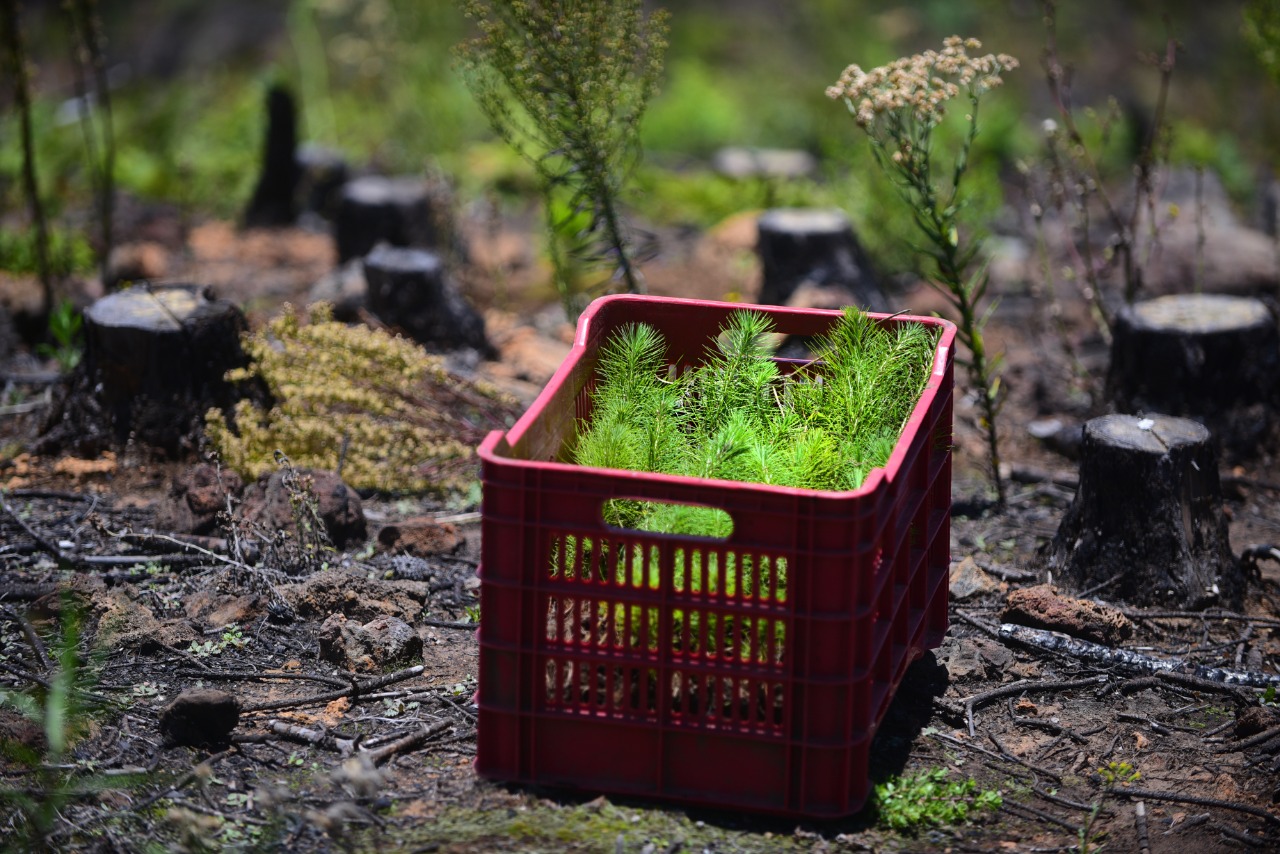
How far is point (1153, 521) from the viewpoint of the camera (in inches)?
175

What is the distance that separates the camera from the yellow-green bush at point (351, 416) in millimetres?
5094

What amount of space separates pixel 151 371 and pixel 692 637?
2.96 m

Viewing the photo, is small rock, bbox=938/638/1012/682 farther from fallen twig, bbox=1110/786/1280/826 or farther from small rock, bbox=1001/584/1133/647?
fallen twig, bbox=1110/786/1280/826

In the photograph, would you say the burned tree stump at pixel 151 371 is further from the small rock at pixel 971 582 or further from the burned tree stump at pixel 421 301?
the small rock at pixel 971 582

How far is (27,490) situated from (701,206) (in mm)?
5330

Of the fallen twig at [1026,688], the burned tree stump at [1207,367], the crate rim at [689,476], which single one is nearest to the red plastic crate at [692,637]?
the crate rim at [689,476]

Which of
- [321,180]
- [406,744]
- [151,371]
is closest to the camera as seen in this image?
[406,744]

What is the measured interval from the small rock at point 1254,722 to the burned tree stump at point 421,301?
161 inches

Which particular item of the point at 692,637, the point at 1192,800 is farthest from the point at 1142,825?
the point at 692,637

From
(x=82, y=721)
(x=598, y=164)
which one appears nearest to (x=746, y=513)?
(x=82, y=721)

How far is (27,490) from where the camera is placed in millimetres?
5160

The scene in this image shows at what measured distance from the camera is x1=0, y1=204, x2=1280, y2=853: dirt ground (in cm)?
314

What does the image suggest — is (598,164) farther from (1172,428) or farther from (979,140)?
(979,140)

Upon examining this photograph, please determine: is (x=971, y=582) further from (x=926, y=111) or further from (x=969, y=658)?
(x=926, y=111)
